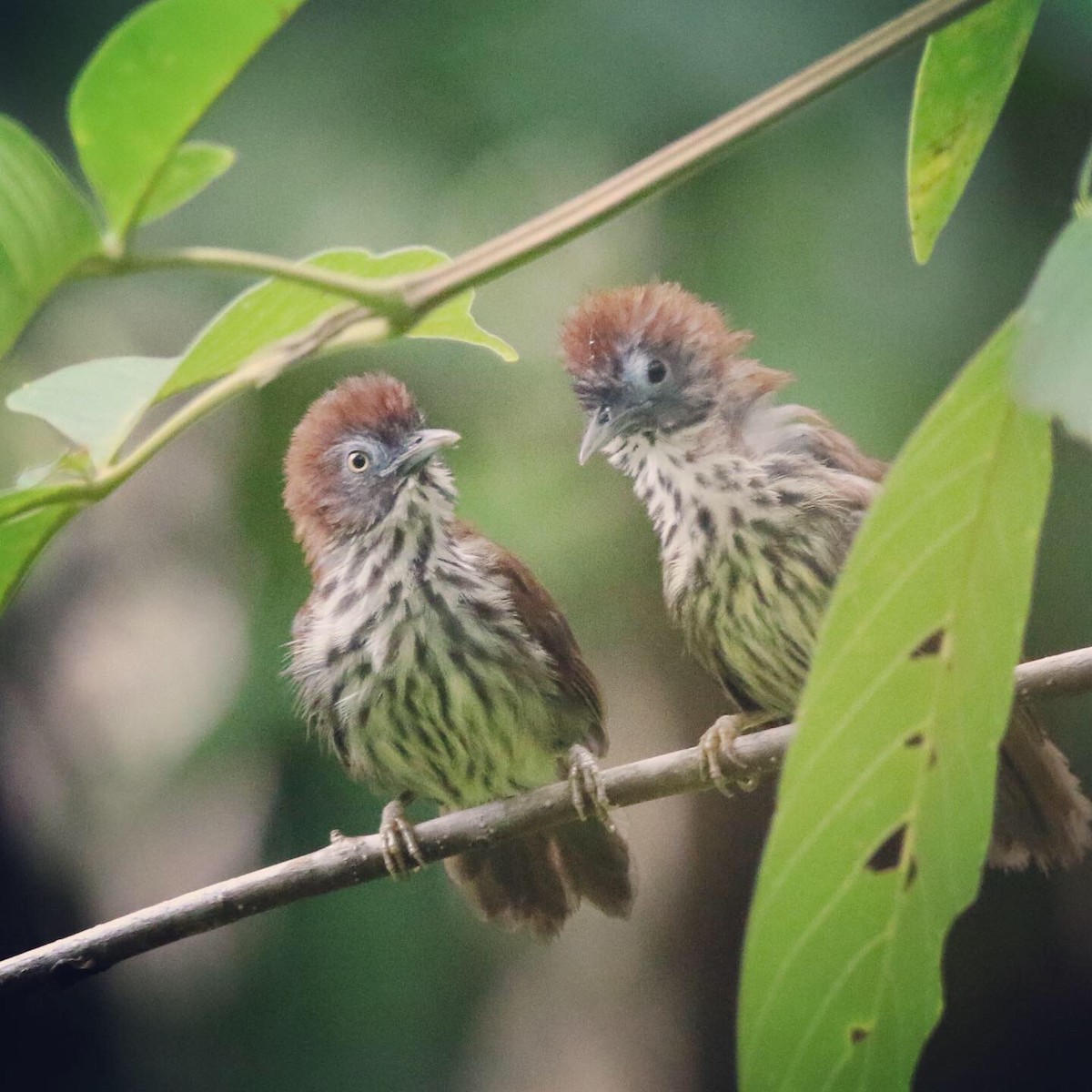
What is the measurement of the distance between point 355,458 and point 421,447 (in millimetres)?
65

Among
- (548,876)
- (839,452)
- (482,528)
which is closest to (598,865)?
(548,876)

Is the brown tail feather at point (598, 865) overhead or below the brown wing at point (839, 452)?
below

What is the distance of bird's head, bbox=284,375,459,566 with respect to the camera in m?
1.09

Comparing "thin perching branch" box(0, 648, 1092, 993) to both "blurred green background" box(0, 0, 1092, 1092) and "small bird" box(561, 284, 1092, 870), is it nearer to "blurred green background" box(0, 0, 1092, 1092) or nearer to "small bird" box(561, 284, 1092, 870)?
"small bird" box(561, 284, 1092, 870)

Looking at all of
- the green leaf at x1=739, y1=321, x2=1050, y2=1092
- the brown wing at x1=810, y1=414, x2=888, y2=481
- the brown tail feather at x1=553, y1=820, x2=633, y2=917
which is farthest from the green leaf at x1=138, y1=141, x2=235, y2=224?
the brown tail feather at x1=553, y1=820, x2=633, y2=917

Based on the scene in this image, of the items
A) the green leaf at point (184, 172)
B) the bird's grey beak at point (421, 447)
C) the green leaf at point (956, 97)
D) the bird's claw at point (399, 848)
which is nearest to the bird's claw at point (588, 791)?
the bird's claw at point (399, 848)

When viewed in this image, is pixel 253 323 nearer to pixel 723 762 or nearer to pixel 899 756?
pixel 899 756

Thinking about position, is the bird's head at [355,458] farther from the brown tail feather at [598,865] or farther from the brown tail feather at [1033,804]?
the brown tail feather at [1033,804]

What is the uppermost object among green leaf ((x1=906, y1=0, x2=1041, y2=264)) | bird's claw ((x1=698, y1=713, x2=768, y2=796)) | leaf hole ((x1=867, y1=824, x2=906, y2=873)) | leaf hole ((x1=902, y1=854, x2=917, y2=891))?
green leaf ((x1=906, y1=0, x2=1041, y2=264))

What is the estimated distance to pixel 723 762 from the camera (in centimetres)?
89

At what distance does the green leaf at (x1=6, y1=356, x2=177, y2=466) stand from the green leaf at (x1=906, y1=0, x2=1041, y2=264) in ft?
0.89

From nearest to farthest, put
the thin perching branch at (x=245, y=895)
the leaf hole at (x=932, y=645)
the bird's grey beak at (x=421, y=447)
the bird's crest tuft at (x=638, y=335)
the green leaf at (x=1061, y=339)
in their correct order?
1. the green leaf at (x=1061, y=339)
2. the leaf hole at (x=932, y=645)
3. the thin perching branch at (x=245, y=895)
4. the bird's crest tuft at (x=638, y=335)
5. the bird's grey beak at (x=421, y=447)

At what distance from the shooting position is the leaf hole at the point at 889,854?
14.0 inches

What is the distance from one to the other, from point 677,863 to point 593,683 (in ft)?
0.58
